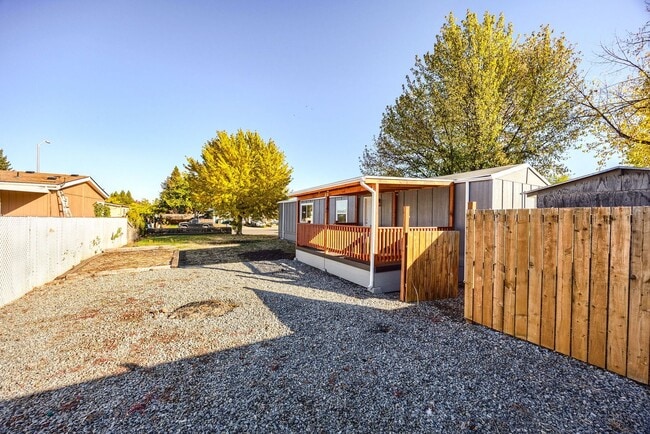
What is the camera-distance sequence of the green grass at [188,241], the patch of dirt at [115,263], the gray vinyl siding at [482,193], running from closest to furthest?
the gray vinyl siding at [482,193] < the patch of dirt at [115,263] < the green grass at [188,241]

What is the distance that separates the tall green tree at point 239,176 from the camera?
68.1ft

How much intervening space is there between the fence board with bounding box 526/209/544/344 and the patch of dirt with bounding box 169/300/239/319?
Result: 190 inches

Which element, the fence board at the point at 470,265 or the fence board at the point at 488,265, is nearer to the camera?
the fence board at the point at 488,265

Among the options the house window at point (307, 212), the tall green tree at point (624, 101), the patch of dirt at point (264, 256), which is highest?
the tall green tree at point (624, 101)

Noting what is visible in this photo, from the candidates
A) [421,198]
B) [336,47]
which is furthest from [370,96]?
[421,198]

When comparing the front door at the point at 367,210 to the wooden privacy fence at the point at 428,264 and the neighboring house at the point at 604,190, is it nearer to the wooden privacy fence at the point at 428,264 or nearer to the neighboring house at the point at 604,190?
the wooden privacy fence at the point at 428,264

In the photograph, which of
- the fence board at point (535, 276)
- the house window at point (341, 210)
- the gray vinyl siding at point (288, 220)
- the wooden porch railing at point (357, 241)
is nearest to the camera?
the fence board at point (535, 276)

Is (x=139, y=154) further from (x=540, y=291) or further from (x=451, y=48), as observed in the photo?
(x=540, y=291)

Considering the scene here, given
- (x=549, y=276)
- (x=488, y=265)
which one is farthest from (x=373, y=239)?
(x=549, y=276)

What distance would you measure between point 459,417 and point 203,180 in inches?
871

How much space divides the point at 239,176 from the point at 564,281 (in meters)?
20.7

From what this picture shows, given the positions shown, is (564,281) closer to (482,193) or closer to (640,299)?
(640,299)

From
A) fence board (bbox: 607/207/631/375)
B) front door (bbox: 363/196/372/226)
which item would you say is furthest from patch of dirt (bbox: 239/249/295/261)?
fence board (bbox: 607/207/631/375)

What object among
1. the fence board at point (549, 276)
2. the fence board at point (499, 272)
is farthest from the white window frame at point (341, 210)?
the fence board at point (549, 276)
